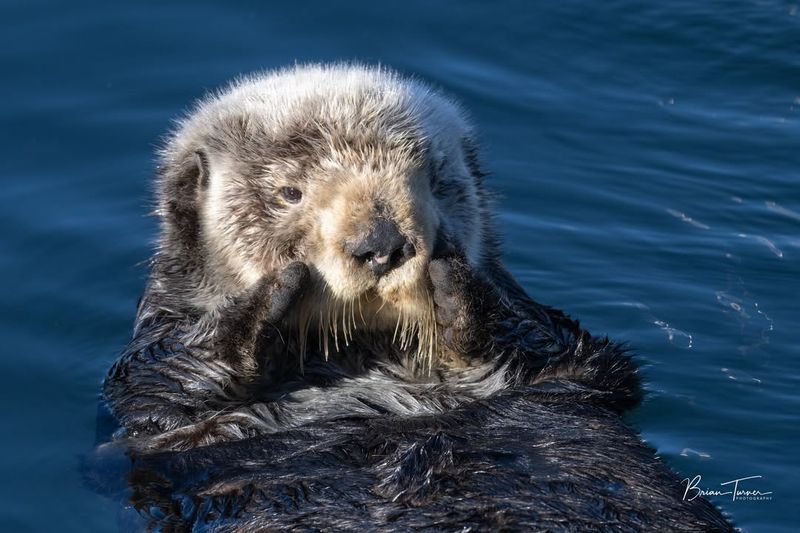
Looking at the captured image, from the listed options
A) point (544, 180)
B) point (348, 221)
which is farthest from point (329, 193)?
point (544, 180)

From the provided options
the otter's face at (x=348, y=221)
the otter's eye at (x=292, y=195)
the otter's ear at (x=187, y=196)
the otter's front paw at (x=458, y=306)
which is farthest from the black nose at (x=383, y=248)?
the otter's ear at (x=187, y=196)

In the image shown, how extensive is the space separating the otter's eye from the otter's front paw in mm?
566

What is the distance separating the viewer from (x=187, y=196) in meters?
5.43

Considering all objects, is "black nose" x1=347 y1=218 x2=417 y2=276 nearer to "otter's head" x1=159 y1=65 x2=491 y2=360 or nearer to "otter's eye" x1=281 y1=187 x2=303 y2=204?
"otter's head" x1=159 y1=65 x2=491 y2=360

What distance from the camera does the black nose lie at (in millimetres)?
4543

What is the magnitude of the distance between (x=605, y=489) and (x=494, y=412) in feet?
2.16

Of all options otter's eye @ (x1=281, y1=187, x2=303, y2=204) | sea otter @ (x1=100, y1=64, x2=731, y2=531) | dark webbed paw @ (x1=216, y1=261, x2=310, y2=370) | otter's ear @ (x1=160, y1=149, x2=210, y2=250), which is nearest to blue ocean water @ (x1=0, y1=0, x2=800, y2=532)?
sea otter @ (x1=100, y1=64, x2=731, y2=531)

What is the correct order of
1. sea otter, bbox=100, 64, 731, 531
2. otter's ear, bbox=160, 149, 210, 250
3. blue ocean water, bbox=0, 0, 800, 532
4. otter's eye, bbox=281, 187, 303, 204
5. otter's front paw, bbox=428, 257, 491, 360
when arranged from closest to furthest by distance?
sea otter, bbox=100, 64, 731, 531 < otter's front paw, bbox=428, 257, 491, 360 < otter's eye, bbox=281, 187, 303, 204 < otter's ear, bbox=160, 149, 210, 250 < blue ocean water, bbox=0, 0, 800, 532

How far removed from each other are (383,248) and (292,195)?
627 mm

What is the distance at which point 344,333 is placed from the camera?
16.4ft

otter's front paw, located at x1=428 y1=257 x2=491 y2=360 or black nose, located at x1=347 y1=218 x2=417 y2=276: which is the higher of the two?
black nose, located at x1=347 y1=218 x2=417 y2=276

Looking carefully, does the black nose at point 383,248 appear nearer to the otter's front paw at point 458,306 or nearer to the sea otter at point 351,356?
the sea otter at point 351,356

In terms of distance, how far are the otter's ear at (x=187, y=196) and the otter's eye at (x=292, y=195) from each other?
1.62 feet

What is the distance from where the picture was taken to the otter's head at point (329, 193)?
4.67m
